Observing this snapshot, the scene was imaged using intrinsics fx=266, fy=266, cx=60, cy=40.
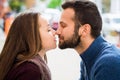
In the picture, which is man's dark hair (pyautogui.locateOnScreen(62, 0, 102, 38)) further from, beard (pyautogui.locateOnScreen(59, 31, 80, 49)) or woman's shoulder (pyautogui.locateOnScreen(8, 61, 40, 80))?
woman's shoulder (pyautogui.locateOnScreen(8, 61, 40, 80))

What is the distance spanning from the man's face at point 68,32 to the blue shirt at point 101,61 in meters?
0.12

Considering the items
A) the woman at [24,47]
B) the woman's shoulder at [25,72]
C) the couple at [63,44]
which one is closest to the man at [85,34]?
the couple at [63,44]

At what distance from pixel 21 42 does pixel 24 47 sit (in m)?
0.03

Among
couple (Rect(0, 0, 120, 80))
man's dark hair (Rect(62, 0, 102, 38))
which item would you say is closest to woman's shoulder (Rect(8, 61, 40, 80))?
couple (Rect(0, 0, 120, 80))

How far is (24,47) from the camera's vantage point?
1.48 metres

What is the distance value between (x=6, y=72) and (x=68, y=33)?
0.46 meters

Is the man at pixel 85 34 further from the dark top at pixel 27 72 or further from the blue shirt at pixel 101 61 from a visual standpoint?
the dark top at pixel 27 72

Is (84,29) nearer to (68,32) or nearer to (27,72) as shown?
(68,32)

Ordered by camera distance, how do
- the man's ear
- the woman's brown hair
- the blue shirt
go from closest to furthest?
the blue shirt < the woman's brown hair < the man's ear

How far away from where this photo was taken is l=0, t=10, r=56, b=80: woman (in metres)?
1.43

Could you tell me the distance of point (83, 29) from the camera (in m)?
1.63

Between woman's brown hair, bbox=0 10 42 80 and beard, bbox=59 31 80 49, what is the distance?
0.67ft

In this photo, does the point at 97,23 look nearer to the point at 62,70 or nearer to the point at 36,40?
the point at 36,40

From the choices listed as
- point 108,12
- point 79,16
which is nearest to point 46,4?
point 108,12
